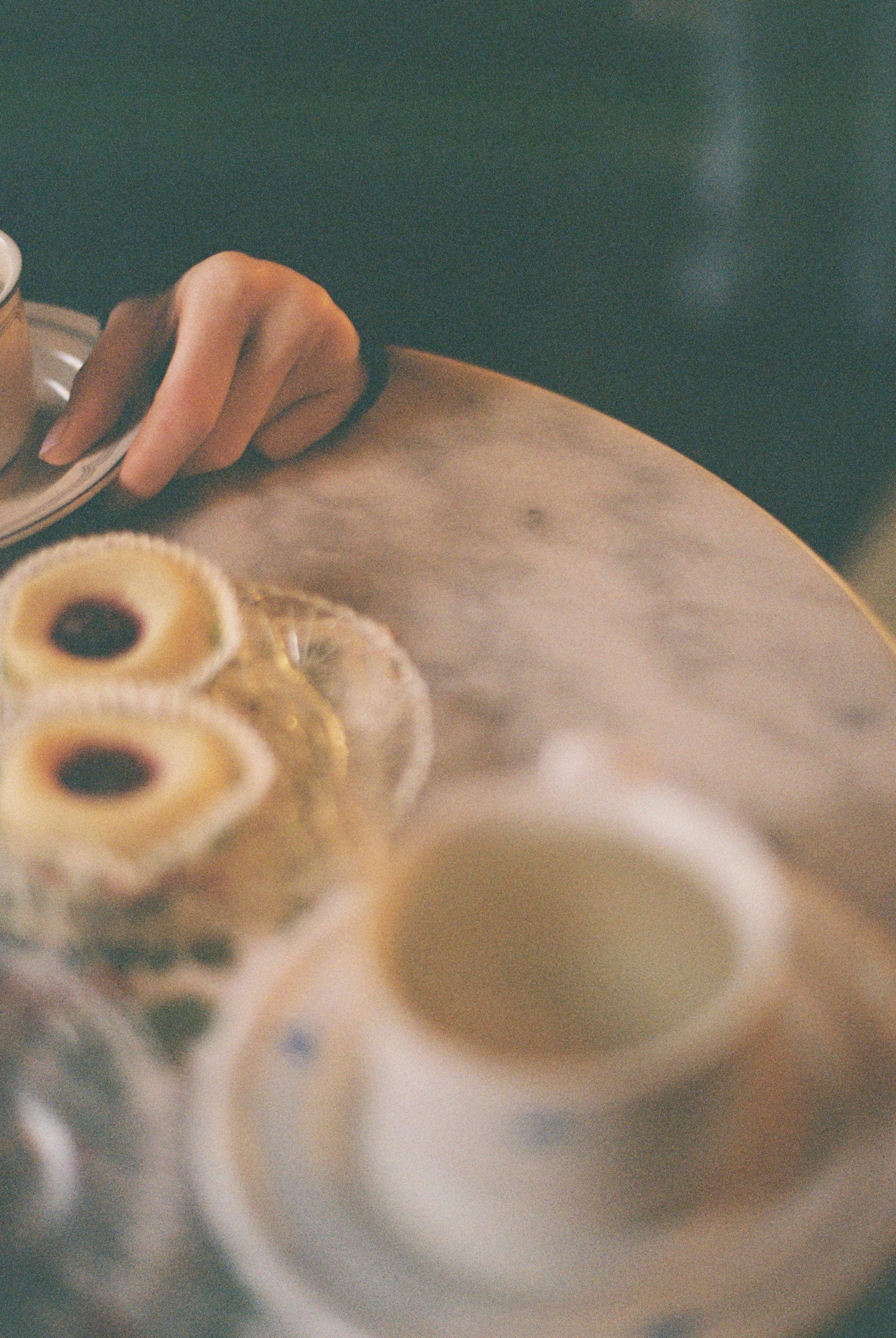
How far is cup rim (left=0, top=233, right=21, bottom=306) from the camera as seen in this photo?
561 millimetres

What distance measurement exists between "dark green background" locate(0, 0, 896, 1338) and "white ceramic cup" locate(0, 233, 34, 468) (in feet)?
0.76

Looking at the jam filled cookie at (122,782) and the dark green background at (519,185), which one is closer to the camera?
the jam filled cookie at (122,782)

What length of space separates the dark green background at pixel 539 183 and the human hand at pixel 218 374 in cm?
15

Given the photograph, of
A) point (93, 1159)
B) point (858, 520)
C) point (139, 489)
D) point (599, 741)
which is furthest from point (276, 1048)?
point (858, 520)

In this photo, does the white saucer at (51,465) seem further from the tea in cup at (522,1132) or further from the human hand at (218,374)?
the tea in cup at (522,1132)

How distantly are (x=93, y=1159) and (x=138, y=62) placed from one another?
1277 millimetres

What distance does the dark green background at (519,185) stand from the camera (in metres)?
0.99

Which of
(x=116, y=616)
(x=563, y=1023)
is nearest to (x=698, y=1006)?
(x=563, y=1023)

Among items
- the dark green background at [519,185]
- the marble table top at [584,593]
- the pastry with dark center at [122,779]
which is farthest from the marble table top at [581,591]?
the dark green background at [519,185]

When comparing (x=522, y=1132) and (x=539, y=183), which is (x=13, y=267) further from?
(x=539, y=183)

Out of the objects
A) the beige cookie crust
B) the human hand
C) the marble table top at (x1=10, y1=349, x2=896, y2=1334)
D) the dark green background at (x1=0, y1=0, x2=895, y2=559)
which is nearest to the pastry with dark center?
the beige cookie crust

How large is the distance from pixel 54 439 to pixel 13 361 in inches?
1.9

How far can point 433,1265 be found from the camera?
0.31 m

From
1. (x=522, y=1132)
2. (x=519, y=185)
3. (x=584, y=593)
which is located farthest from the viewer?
(x=519, y=185)
